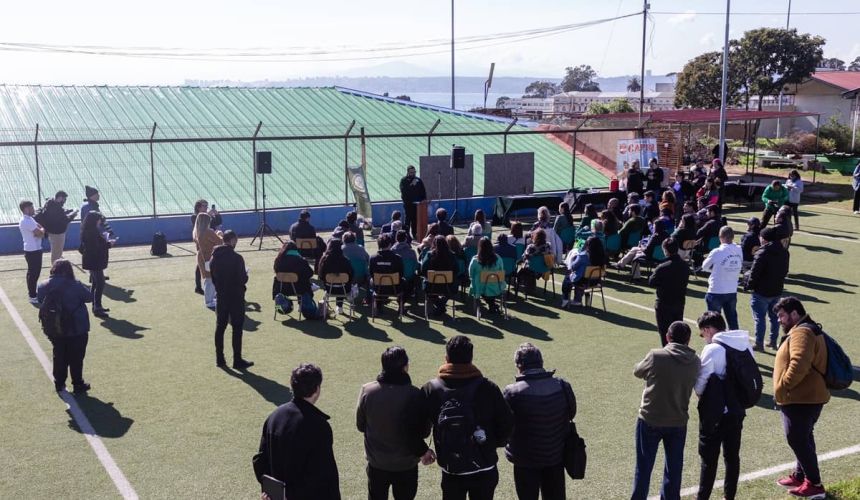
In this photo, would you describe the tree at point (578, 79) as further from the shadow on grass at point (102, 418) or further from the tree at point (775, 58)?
the shadow on grass at point (102, 418)

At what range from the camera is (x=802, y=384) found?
21.1ft

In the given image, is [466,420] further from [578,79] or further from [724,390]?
[578,79]

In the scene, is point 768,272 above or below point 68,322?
above

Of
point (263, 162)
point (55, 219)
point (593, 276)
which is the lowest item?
point (593, 276)

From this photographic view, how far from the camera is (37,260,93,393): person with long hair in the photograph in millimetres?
8625

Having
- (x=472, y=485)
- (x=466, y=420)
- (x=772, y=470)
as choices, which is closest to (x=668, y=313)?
(x=772, y=470)

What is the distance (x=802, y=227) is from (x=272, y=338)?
51.4ft

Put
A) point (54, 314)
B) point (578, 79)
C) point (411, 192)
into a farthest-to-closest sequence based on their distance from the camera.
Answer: point (578, 79) → point (411, 192) → point (54, 314)

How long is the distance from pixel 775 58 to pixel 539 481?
56813mm

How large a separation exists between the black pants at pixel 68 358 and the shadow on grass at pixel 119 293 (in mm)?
4667

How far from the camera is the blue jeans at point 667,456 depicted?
607 centimetres

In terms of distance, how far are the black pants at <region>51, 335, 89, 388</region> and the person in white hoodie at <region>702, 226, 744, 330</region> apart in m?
7.40

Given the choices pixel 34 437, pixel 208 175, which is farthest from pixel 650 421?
pixel 208 175

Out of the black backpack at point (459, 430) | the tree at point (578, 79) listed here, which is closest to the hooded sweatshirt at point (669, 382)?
the black backpack at point (459, 430)
